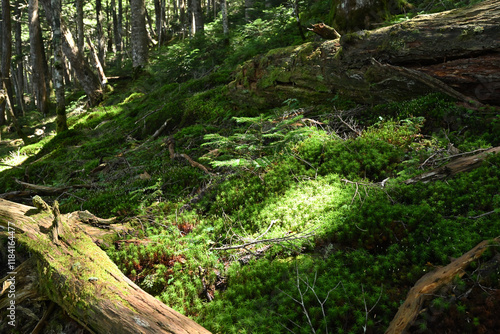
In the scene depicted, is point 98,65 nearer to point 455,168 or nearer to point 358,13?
point 358,13

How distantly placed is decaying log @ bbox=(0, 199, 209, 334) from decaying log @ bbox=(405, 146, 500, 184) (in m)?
3.21

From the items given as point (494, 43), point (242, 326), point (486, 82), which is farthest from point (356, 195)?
point (494, 43)

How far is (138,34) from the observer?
13.5 metres

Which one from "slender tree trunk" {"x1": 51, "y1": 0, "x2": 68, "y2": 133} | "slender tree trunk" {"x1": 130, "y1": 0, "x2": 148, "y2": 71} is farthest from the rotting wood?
"slender tree trunk" {"x1": 130, "y1": 0, "x2": 148, "y2": 71}

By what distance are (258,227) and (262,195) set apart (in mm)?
646

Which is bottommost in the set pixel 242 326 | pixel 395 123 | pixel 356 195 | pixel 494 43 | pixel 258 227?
pixel 242 326

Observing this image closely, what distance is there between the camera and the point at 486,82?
14.3 feet

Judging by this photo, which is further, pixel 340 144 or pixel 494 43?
pixel 340 144

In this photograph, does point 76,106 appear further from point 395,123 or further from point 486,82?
point 486,82

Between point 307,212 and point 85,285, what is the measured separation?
8.51 feet

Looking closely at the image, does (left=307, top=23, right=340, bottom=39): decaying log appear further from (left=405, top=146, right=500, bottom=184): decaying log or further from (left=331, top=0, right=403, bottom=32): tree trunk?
(left=405, top=146, right=500, bottom=184): decaying log

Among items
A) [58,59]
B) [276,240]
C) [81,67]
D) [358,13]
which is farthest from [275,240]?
[81,67]

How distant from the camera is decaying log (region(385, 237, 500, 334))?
2027mm

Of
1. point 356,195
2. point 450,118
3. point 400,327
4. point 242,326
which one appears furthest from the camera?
point 450,118
